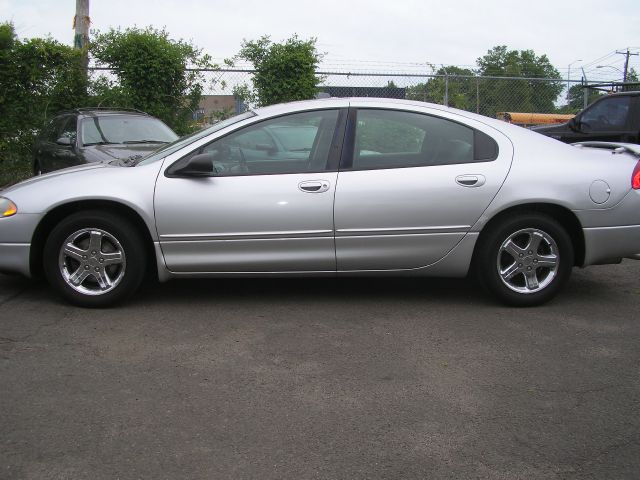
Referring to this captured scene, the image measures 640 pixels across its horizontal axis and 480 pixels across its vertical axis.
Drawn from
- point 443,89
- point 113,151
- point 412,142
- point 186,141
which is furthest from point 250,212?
point 443,89

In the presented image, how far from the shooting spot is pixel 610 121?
9922 millimetres

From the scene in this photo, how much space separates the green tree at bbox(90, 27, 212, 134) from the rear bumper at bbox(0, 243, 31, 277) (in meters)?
7.88

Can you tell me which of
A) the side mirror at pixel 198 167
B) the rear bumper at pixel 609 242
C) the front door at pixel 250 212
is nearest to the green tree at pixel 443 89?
the rear bumper at pixel 609 242

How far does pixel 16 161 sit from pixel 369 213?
334 inches

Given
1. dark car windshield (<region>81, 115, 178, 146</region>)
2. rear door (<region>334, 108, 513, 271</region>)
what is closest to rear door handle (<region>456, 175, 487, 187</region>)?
rear door (<region>334, 108, 513, 271</region>)

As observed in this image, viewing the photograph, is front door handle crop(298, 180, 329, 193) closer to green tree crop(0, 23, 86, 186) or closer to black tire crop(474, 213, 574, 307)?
black tire crop(474, 213, 574, 307)

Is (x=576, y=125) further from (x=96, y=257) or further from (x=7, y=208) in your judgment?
(x=7, y=208)

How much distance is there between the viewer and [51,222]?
472cm

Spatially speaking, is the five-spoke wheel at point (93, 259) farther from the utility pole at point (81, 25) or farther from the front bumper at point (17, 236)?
the utility pole at point (81, 25)

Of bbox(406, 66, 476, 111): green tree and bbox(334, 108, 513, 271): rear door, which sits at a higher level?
bbox(406, 66, 476, 111): green tree

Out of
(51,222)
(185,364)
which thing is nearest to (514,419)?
(185,364)

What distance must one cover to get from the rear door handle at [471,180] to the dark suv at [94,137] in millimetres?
4195

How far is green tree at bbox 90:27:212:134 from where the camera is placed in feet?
39.2

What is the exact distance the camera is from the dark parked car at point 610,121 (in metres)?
9.67
